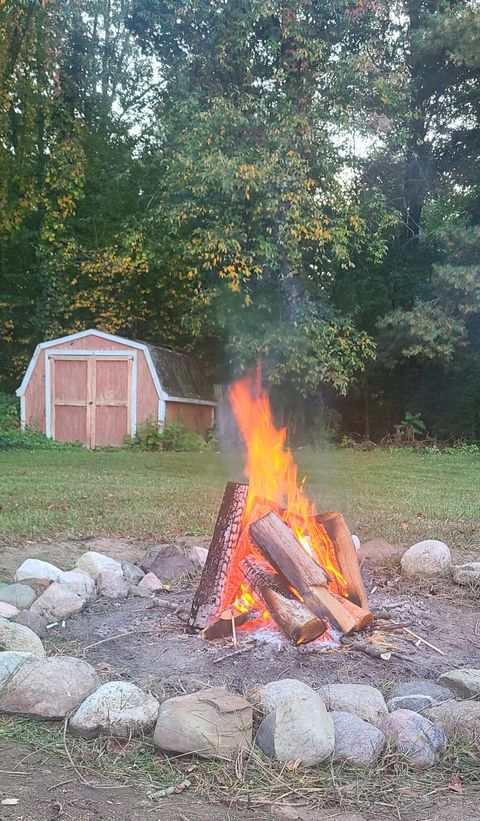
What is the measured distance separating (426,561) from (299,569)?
A: 53.1 inches

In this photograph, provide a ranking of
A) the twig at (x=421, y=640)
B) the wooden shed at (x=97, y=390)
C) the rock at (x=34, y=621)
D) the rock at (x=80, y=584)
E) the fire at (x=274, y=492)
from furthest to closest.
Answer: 1. the wooden shed at (x=97, y=390)
2. the rock at (x=80, y=584)
3. the fire at (x=274, y=492)
4. the rock at (x=34, y=621)
5. the twig at (x=421, y=640)

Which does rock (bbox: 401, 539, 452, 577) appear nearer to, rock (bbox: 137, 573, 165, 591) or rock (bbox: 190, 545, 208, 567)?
rock (bbox: 190, 545, 208, 567)

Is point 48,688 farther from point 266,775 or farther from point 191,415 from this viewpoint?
point 191,415

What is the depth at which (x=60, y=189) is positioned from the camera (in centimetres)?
1908

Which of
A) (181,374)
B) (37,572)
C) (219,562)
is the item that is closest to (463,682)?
(219,562)

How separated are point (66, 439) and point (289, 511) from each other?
13.0 m

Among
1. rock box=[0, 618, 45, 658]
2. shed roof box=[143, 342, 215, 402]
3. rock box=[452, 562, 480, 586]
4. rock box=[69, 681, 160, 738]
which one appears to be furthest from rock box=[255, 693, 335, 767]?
shed roof box=[143, 342, 215, 402]

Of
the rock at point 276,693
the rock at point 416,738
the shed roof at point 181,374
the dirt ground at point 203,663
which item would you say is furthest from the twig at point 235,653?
the shed roof at point 181,374

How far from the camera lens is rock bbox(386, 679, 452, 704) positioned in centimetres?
274

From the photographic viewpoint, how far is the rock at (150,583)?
14.0ft

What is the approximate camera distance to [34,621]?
3525 mm

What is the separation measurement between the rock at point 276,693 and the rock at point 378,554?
7.23ft

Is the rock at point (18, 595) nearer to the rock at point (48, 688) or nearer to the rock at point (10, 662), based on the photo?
the rock at point (10, 662)

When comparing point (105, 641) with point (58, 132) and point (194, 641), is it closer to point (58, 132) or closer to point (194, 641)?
point (194, 641)
